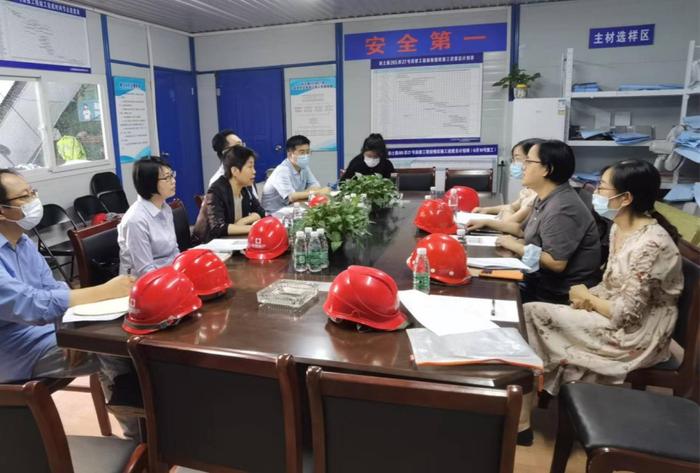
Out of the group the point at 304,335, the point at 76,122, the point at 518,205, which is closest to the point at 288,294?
the point at 304,335

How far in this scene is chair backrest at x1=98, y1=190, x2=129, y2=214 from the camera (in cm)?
493

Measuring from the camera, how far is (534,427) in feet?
7.22

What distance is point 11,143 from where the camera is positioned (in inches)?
167

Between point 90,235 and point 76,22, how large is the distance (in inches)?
142

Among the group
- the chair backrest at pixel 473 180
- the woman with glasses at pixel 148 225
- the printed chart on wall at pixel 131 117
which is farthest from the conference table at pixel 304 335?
the printed chart on wall at pixel 131 117

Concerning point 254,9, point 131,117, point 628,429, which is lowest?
point 628,429

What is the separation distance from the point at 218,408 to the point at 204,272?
65cm

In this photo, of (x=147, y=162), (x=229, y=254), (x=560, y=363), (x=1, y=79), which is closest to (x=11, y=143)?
(x=1, y=79)

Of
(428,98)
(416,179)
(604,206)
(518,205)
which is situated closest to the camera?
(604,206)

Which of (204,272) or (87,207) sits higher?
(204,272)

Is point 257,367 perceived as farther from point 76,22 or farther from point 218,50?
point 218,50

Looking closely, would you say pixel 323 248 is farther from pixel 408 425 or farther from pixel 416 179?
pixel 416 179

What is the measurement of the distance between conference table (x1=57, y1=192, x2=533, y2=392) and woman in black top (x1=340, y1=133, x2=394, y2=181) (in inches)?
91.2

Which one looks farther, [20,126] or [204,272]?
[20,126]
